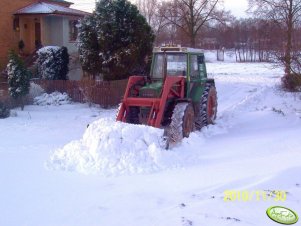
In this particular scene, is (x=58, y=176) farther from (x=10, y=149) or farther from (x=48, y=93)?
(x=48, y=93)


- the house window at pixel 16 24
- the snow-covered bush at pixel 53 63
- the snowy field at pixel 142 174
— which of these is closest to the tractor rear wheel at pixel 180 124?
the snowy field at pixel 142 174

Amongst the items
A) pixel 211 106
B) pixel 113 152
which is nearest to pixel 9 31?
pixel 211 106

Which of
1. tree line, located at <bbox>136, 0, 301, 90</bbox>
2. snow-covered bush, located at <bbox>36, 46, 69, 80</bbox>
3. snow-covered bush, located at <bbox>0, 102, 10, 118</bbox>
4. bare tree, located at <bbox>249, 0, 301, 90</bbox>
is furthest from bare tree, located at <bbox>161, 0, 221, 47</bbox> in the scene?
snow-covered bush, located at <bbox>0, 102, 10, 118</bbox>

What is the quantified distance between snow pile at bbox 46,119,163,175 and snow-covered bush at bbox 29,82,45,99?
9.95 m

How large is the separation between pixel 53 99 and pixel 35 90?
997mm

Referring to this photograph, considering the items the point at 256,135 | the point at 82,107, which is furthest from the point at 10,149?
the point at 82,107

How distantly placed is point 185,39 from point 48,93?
21.5 m

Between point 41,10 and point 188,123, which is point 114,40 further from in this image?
point 41,10

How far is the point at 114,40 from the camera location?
18.2 m

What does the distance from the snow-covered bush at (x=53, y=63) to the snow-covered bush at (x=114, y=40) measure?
2861mm

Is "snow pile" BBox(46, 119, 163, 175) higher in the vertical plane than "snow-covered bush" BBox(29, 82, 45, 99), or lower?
lower

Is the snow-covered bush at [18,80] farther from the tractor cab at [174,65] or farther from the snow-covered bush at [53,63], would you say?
the tractor cab at [174,65]

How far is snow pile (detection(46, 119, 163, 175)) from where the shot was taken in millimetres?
8180

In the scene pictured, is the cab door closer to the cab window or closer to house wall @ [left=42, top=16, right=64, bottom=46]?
the cab window
